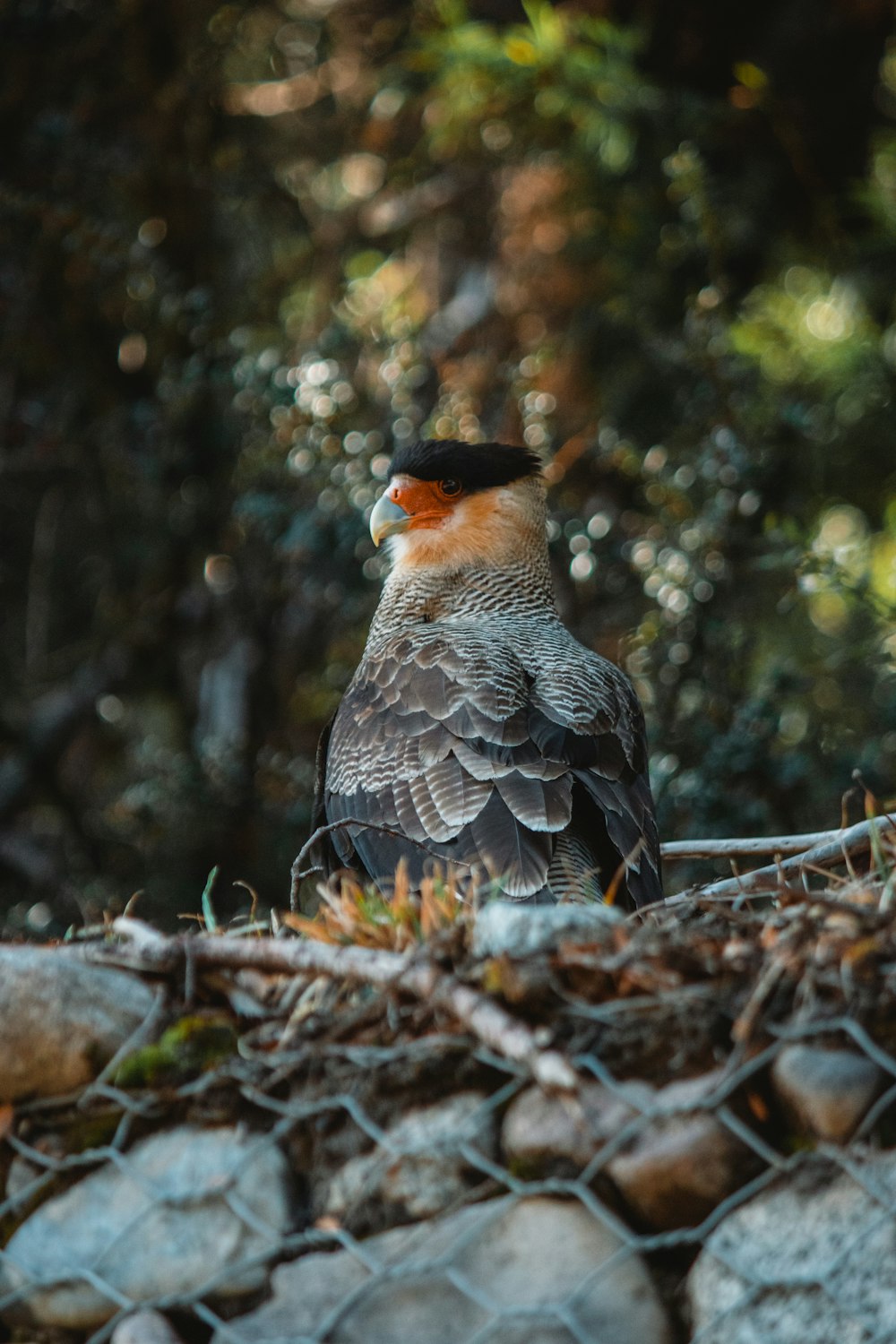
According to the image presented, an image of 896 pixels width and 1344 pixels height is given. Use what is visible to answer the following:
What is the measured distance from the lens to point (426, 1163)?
225 cm

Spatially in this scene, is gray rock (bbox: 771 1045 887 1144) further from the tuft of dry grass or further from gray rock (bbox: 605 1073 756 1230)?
the tuft of dry grass

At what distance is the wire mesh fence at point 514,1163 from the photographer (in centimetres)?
205

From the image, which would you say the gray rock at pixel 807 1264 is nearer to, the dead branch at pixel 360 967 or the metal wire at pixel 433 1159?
the metal wire at pixel 433 1159

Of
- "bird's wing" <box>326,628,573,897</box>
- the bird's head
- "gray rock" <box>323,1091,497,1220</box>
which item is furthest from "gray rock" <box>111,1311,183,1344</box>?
the bird's head

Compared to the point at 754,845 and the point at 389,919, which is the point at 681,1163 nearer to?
the point at 389,919

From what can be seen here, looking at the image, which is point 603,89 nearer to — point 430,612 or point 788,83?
point 788,83

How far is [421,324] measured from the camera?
8.40 metres

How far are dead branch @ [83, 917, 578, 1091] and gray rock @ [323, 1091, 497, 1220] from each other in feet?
0.45

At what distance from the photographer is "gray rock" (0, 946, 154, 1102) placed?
2432 millimetres

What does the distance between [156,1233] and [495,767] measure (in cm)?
198

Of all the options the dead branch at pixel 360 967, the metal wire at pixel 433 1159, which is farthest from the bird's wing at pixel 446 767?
the metal wire at pixel 433 1159

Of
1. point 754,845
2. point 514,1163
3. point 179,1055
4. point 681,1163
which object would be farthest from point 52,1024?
point 754,845

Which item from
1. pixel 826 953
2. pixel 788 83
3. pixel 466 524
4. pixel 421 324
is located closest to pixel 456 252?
pixel 421 324

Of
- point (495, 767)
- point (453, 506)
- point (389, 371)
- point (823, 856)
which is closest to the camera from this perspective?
point (823, 856)
